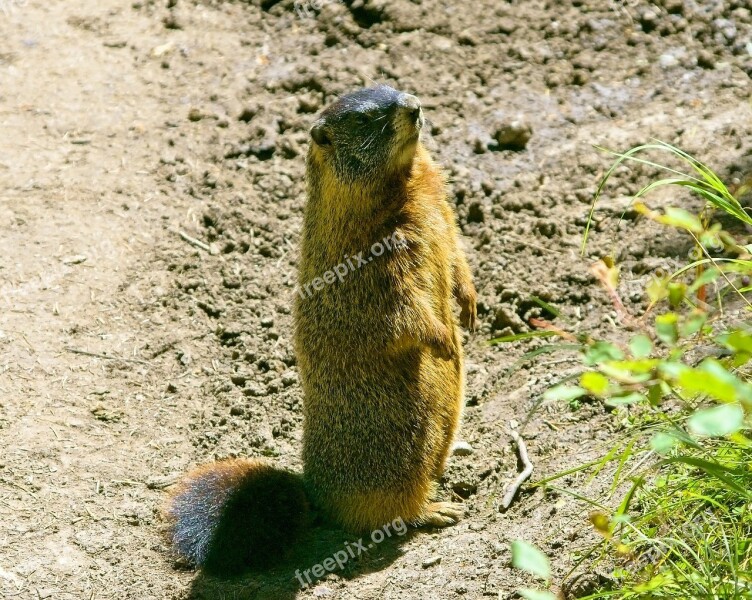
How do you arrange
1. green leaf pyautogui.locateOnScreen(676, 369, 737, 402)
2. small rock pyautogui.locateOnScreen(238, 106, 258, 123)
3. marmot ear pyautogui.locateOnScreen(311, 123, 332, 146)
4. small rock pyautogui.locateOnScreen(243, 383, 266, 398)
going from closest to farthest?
green leaf pyautogui.locateOnScreen(676, 369, 737, 402) < marmot ear pyautogui.locateOnScreen(311, 123, 332, 146) < small rock pyautogui.locateOnScreen(243, 383, 266, 398) < small rock pyautogui.locateOnScreen(238, 106, 258, 123)

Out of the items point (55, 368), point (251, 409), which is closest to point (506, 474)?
point (251, 409)

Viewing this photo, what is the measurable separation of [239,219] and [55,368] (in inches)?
66.5

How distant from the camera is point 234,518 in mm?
4293

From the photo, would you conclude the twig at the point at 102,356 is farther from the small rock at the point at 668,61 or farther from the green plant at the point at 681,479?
the small rock at the point at 668,61

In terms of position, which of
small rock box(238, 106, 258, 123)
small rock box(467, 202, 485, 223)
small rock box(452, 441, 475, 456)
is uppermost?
small rock box(238, 106, 258, 123)

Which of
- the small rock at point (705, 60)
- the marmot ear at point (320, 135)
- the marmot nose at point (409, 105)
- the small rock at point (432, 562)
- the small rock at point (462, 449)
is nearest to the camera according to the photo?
the small rock at point (432, 562)

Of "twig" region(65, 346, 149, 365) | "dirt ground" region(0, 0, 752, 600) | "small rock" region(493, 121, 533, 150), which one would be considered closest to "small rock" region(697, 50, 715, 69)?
"dirt ground" region(0, 0, 752, 600)

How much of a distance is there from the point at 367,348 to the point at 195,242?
2.20 metres

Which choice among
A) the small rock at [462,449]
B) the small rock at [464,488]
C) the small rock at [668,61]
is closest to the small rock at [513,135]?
the small rock at [668,61]

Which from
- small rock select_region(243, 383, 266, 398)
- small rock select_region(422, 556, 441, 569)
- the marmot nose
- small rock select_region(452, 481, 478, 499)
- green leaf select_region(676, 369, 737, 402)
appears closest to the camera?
green leaf select_region(676, 369, 737, 402)

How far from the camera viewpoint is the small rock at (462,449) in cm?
509

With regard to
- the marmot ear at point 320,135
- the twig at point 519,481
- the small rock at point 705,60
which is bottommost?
the twig at point 519,481

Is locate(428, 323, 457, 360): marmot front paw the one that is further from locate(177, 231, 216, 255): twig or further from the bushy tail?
locate(177, 231, 216, 255): twig

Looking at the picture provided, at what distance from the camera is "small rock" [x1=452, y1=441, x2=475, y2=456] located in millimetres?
5090
